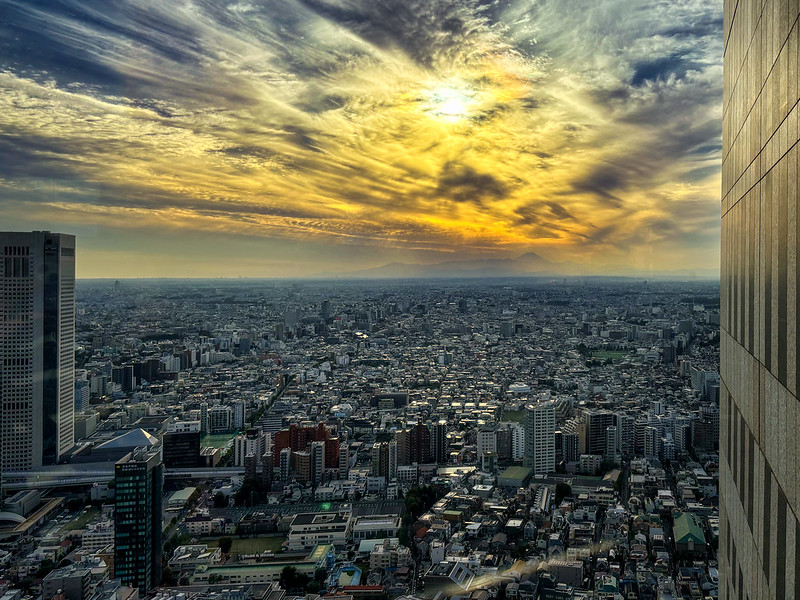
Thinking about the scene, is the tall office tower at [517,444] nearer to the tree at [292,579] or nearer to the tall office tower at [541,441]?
the tall office tower at [541,441]

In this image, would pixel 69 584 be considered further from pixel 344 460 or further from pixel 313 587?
pixel 344 460

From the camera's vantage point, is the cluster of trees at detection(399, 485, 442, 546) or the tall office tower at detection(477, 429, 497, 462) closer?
the cluster of trees at detection(399, 485, 442, 546)

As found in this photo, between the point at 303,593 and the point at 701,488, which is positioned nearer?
the point at 303,593

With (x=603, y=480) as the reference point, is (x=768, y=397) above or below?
above

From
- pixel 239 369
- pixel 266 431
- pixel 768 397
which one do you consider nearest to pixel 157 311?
pixel 239 369

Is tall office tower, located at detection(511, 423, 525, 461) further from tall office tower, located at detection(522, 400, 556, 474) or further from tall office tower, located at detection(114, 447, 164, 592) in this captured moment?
tall office tower, located at detection(114, 447, 164, 592)

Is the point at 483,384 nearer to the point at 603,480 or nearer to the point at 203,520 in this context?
the point at 603,480

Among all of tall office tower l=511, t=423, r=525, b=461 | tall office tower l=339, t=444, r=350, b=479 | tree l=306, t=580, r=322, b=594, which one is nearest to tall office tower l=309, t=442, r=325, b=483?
tall office tower l=339, t=444, r=350, b=479
